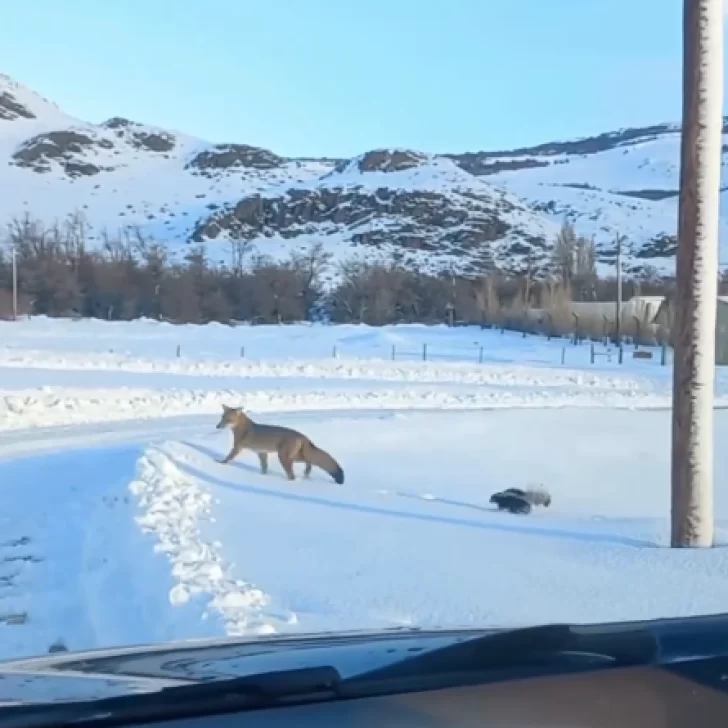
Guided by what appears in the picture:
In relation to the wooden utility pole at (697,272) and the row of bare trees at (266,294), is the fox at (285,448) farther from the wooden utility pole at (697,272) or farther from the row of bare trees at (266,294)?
the row of bare trees at (266,294)

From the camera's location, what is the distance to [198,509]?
11.1m

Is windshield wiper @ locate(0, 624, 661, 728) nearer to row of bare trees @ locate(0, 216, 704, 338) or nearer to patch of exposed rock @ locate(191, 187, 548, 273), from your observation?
row of bare trees @ locate(0, 216, 704, 338)

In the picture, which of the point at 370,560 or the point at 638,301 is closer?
the point at 370,560

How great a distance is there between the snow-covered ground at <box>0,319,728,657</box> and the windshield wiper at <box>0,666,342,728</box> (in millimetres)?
4216

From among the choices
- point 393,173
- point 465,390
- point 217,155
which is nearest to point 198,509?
point 465,390

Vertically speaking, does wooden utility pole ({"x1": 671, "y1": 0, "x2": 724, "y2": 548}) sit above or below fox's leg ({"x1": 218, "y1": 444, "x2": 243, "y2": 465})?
above

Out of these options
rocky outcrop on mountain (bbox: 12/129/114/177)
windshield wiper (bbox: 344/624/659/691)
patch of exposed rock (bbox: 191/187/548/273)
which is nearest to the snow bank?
windshield wiper (bbox: 344/624/659/691)

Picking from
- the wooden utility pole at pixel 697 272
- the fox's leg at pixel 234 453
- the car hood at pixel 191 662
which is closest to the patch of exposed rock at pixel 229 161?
the fox's leg at pixel 234 453

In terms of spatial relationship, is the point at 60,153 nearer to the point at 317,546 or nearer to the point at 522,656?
the point at 317,546

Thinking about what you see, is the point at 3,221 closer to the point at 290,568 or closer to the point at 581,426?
the point at 581,426

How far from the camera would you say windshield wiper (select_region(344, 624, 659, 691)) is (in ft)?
7.44

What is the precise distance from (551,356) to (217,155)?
152790 millimetres

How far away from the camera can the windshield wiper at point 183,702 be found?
2.00 metres

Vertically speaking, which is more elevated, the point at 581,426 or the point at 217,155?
the point at 217,155
